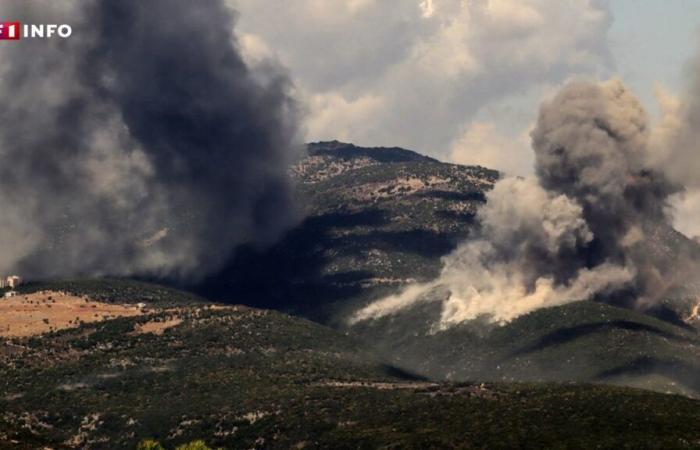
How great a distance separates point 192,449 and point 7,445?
87.9 ft

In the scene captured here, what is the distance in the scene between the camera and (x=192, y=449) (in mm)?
197750

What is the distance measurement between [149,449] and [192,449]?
699cm

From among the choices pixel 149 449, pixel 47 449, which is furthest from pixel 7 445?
pixel 149 449

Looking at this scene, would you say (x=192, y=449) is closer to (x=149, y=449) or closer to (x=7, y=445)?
(x=149, y=449)

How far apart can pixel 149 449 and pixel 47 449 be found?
14995 millimetres

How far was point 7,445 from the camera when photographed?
195500 mm

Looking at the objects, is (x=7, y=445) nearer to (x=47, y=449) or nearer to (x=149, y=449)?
(x=47, y=449)

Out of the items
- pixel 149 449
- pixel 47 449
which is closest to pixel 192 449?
pixel 149 449

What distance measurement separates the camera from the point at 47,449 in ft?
652

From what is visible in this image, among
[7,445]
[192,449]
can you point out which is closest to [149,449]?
[192,449]

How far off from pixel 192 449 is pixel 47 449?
2164cm

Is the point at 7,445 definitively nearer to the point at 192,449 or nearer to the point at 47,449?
the point at 47,449
